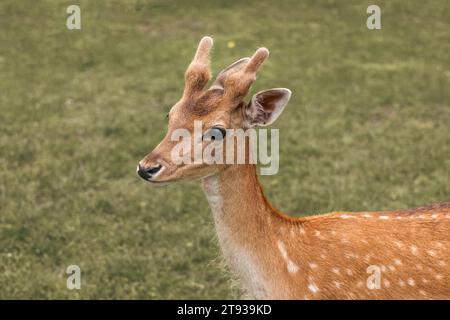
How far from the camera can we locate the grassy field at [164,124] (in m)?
7.80

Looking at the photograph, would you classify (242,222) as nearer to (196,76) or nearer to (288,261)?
(288,261)

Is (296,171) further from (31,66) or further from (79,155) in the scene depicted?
(31,66)

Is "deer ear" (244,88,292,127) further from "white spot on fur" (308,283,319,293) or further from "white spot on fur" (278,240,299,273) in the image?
"white spot on fur" (308,283,319,293)

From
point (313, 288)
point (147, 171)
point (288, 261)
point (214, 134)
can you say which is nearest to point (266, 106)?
point (214, 134)

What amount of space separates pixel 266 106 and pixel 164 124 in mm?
6264

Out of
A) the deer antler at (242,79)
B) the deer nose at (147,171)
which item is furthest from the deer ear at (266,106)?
the deer nose at (147,171)

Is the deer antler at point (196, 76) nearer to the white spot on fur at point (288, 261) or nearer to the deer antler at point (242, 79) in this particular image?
the deer antler at point (242, 79)

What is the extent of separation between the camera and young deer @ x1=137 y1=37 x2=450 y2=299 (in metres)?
4.57

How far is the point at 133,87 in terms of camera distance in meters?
12.3

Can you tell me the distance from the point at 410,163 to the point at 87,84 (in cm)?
557

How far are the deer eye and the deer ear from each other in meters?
0.21

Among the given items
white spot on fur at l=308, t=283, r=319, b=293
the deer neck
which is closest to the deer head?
the deer neck
